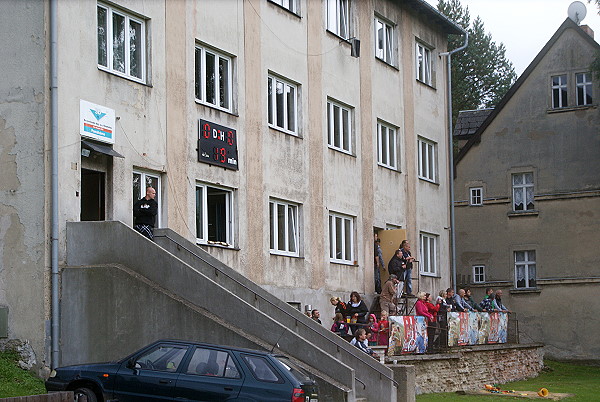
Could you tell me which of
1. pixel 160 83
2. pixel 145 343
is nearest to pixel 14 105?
pixel 160 83

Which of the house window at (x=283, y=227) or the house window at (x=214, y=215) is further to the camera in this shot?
the house window at (x=283, y=227)

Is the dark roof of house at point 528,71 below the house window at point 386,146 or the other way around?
the other way around

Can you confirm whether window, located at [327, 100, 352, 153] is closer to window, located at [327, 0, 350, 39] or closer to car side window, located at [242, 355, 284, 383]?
window, located at [327, 0, 350, 39]

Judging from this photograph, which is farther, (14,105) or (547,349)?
(547,349)

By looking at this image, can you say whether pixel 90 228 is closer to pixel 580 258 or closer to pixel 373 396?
pixel 373 396

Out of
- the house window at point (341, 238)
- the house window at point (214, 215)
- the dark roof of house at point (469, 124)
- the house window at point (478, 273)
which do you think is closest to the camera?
the house window at point (214, 215)

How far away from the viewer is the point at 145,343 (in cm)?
1838

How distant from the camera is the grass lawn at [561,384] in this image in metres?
25.1

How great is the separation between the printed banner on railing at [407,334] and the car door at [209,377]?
386 inches

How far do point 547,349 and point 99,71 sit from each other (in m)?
24.1

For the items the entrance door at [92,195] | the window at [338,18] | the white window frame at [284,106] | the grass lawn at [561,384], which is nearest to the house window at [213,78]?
the white window frame at [284,106]

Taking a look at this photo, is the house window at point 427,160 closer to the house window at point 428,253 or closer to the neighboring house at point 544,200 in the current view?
the house window at point 428,253

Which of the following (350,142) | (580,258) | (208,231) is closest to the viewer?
(208,231)

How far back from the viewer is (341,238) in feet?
96.7
